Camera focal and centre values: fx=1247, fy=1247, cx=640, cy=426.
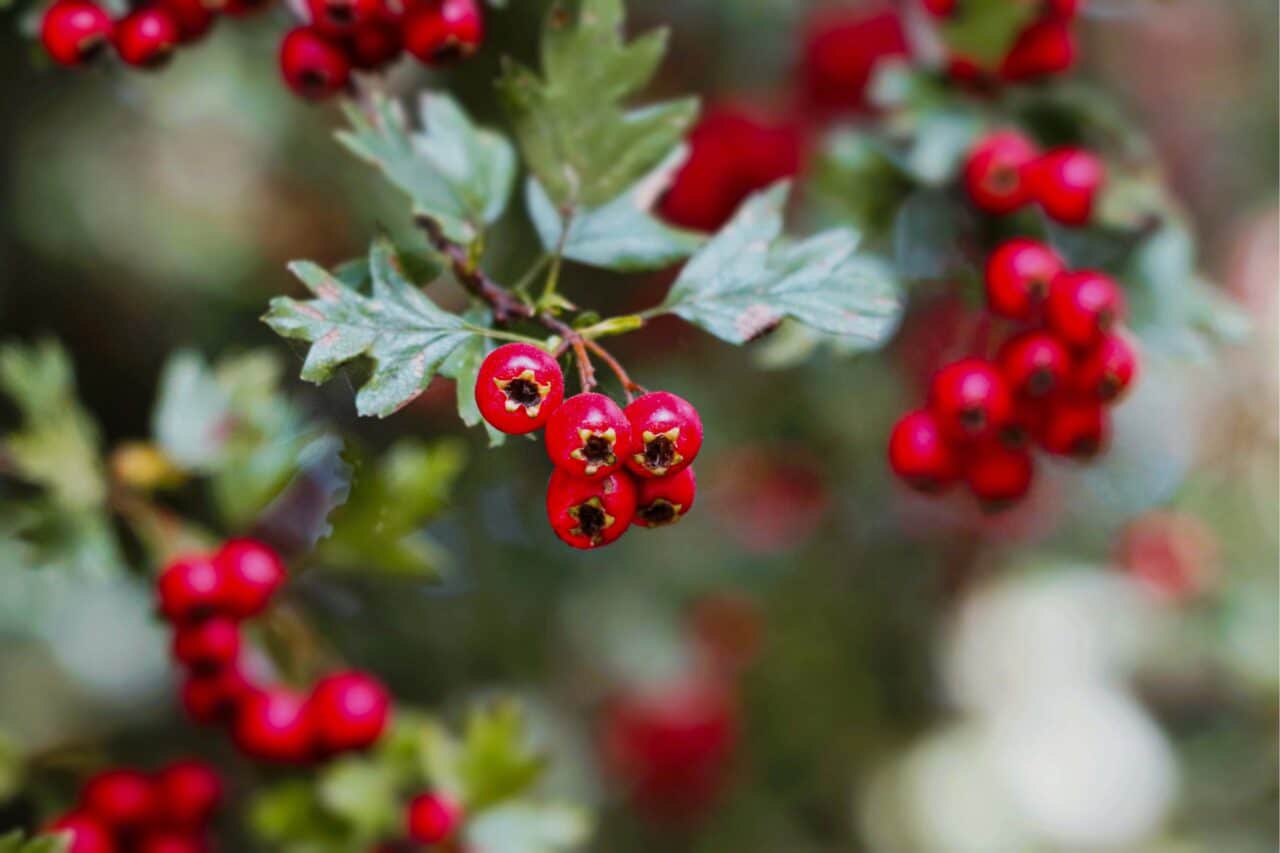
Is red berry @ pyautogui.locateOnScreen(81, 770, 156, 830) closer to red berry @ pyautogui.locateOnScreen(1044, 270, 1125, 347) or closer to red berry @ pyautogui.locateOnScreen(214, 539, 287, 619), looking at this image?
red berry @ pyautogui.locateOnScreen(214, 539, 287, 619)

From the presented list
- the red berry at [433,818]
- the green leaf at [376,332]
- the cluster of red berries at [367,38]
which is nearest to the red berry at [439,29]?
the cluster of red berries at [367,38]

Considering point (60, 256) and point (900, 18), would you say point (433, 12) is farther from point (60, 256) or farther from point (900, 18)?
point (60, 256)

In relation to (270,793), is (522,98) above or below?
above

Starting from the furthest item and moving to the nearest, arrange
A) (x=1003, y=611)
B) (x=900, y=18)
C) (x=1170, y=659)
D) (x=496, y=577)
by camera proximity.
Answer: (x=1003, y=611) → (x=1170, y=659) → (x=496, y=577) → (x=900, y=18)

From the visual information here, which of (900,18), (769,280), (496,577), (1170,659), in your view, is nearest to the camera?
(769,280)

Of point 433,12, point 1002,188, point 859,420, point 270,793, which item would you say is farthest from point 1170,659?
point 433,12

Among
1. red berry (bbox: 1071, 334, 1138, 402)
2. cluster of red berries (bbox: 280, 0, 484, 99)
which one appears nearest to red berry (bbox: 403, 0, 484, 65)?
cluster of red berries (bbox: 280, 0, 484, 99)

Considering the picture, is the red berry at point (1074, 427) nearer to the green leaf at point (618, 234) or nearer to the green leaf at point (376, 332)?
the green leaf at point (618, 234)
